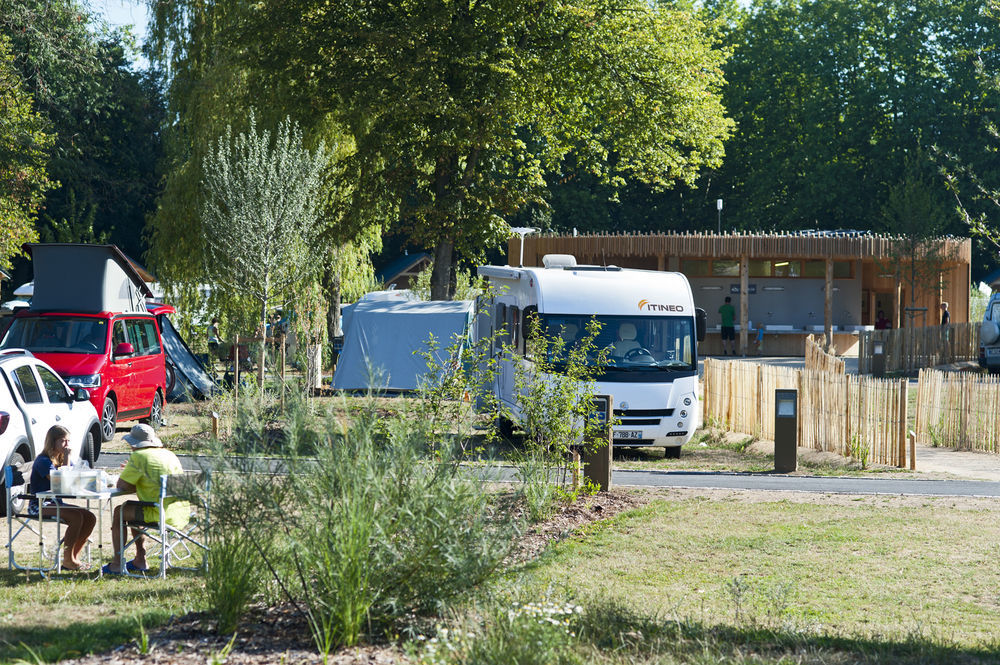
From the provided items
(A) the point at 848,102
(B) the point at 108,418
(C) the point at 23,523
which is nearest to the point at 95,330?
(B) the point at 108,418

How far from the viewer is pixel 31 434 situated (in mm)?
10719

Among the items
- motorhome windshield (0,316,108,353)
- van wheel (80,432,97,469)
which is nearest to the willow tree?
motorhome windshield (0,316,108,353)

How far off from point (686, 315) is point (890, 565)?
774 centimetres

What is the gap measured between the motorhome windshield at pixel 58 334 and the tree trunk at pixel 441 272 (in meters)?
10.2

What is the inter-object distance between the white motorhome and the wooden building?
1838cm

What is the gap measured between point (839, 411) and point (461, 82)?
1260 cm

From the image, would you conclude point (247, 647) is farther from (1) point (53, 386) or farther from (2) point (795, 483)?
(2) point (795, 483)

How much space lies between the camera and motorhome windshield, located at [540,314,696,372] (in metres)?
15.5

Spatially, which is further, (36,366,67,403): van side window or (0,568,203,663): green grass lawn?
(36,366,67,403): van side window

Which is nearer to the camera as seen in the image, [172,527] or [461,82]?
[172,527]

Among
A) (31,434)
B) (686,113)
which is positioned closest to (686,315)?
(31,434)

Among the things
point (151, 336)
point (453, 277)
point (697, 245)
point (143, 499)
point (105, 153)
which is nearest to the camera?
point (143, 499)

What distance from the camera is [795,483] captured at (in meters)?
13.1

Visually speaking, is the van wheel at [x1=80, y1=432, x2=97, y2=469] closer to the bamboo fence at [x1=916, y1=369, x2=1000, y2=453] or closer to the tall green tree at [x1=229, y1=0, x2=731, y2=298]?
the bamboo fence at [x1=916, y1=369, x2=1000, y2=453]
